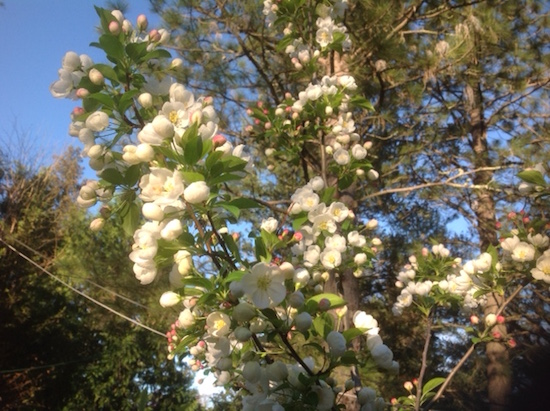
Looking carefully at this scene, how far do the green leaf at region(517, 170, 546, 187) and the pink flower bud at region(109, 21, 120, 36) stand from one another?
3.96 feet

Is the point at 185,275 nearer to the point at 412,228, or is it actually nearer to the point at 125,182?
the point at 125,182

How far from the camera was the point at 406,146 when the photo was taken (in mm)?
3992

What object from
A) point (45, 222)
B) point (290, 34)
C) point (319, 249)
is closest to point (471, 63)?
point (290, 34)

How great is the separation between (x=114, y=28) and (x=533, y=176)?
125 cm

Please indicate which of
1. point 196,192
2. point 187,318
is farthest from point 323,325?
point 196,192

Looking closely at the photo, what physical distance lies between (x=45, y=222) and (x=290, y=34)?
6574 mm

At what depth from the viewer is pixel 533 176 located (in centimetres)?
135

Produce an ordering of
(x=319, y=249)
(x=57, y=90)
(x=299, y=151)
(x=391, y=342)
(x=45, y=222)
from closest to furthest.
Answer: (x=57, y=90)
(x=319, y=249)
(x=299, y=151)
(x=391, y=342)
(x=45, y=222)

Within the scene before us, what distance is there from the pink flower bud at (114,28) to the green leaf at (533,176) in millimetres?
1206

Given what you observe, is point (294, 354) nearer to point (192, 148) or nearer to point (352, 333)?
point (352, 333)

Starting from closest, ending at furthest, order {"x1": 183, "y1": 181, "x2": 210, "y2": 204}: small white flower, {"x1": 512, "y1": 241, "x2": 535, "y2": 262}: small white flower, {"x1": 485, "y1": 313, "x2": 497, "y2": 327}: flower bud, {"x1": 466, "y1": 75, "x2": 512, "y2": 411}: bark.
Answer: {"x1": 183, "y1": 181, "x2": 210, "y2": 204}: small white flower < {"x1": 512, "y1": 241, "x2": 535, "y2": 262}: small white flower < {"x1": 485, "y1": 313, "x2": 497, "y2": 327}: flower bud < {"x1": 466, "y1": 75, "x2": 512, "y2": 411}: bark

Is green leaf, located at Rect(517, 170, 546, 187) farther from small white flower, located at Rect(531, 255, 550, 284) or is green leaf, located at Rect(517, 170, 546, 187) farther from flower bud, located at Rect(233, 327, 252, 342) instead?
flower bud, located at Rect(233, 327, 252, 342)

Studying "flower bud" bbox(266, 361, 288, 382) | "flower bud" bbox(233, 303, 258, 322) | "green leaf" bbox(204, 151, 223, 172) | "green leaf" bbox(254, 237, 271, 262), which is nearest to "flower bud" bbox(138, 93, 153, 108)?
"green leaf" bbox(204, 151, 223, 172)

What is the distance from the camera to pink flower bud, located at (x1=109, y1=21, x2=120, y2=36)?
95 centimetres
